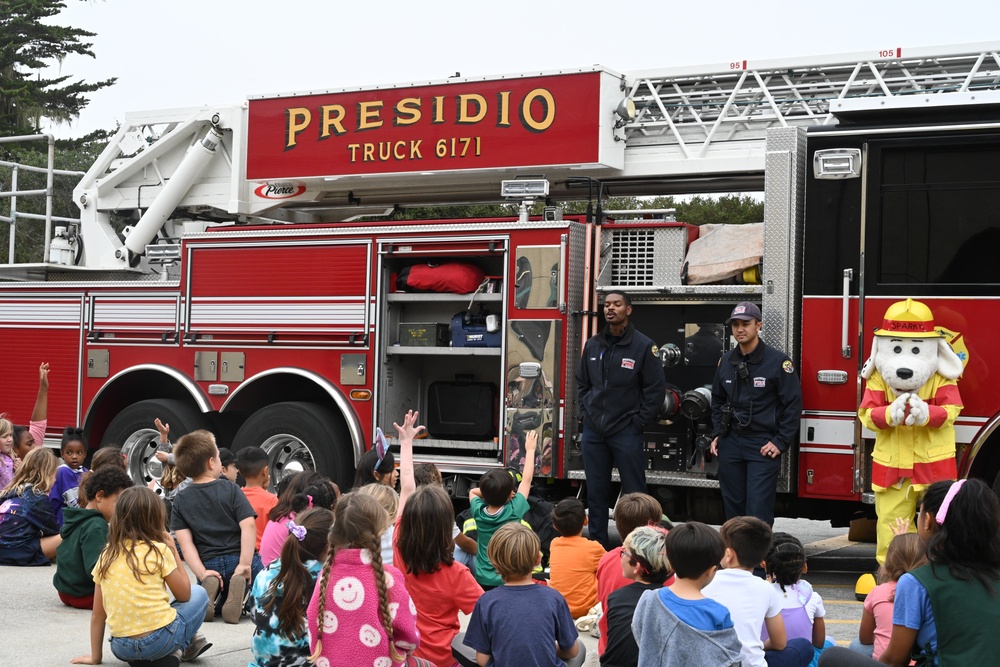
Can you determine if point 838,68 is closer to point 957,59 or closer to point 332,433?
point 957,59

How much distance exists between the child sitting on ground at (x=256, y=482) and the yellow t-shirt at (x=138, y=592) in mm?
1865

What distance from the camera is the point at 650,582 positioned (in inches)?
185

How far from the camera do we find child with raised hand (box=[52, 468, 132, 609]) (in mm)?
6637

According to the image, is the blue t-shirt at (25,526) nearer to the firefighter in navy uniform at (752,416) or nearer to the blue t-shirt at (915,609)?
the firefighter in navy uniform at (752,416)

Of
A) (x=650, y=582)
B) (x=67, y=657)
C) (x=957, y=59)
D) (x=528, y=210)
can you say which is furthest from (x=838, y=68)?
(x=67, y=657)

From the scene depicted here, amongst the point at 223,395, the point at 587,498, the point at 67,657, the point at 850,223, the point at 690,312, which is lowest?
the point at 67,657

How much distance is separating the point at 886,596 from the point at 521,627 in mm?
1486

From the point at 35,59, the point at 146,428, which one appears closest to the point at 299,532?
the point at 146,428

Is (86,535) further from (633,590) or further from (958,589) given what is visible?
(958,589)

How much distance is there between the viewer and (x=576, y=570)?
6.69 m

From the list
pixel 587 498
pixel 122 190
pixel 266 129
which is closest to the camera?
pixel 587 498

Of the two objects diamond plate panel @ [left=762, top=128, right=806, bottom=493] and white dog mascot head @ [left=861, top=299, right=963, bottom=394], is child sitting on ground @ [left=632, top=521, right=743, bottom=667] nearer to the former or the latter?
white dog mascot head @ [left=861, top=299, right=963, bottom=394]

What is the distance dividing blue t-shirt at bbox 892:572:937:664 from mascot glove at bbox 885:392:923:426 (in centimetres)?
326

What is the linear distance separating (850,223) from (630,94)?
2234 millimetres
